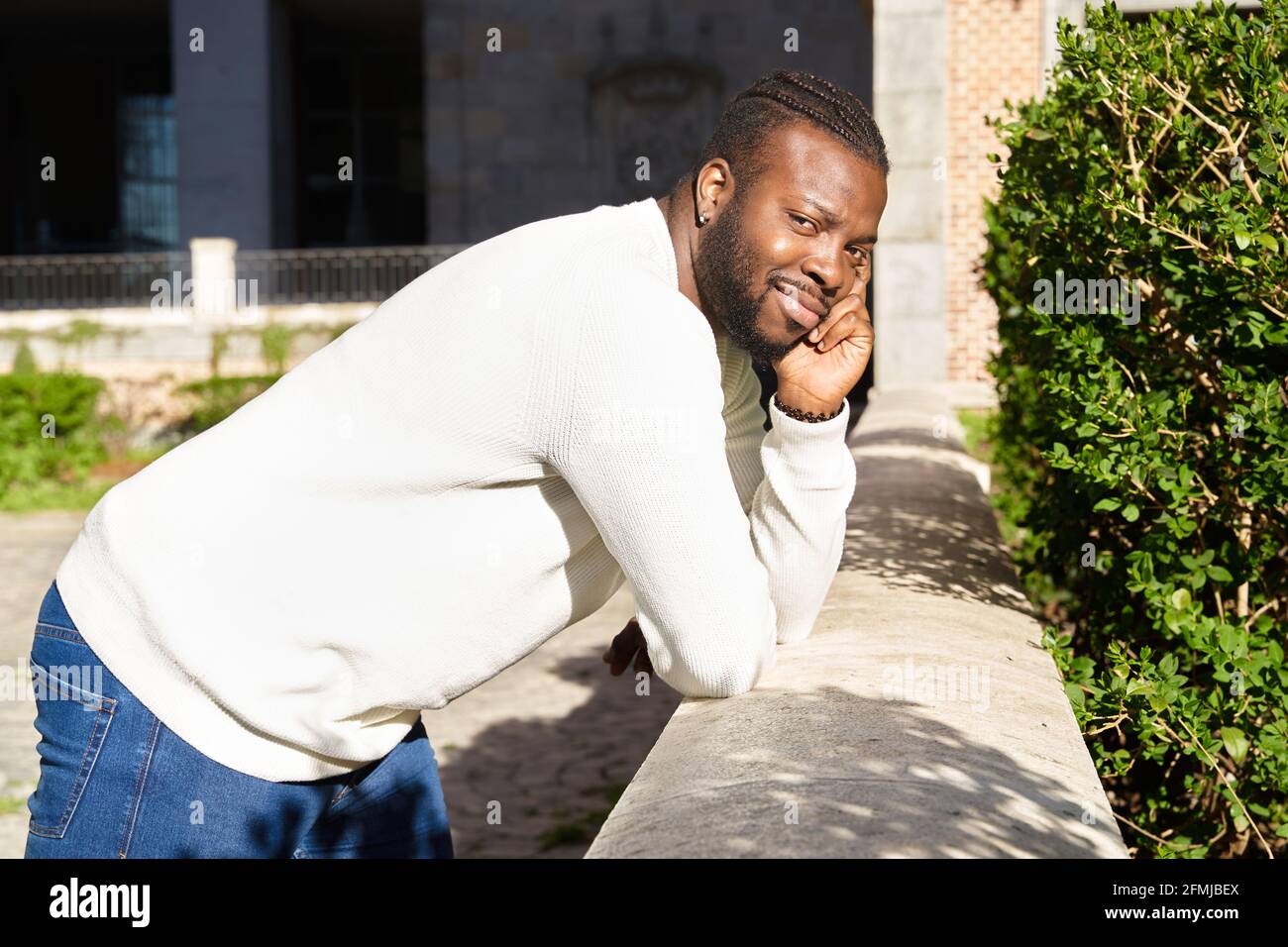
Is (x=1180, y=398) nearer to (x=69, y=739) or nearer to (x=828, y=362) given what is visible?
(x=828, y=362)

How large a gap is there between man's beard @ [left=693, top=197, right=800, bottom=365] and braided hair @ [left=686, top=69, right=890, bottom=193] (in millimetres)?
79

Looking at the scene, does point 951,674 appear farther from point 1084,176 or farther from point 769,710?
point 1084,176

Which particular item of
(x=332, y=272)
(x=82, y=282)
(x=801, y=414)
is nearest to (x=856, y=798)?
(x=801, y=414)

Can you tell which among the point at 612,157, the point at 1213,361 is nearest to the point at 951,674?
the point at 1213,361

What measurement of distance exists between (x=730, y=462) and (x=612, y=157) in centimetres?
1980

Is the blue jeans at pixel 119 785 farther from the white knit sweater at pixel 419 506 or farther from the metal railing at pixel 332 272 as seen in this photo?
the metal railing at pixel 332 272

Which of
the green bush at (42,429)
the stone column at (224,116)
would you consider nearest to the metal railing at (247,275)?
the stone column at (224,116)

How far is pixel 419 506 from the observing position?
6.81ft

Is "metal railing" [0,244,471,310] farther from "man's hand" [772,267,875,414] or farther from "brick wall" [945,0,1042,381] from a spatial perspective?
"man's hand" [772,267,875,414]

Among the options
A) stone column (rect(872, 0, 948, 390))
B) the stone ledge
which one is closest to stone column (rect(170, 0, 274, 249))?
stone column (rect(872, 0, 948, 390))

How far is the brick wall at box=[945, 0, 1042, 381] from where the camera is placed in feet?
45.9

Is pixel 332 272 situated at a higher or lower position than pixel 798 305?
higher

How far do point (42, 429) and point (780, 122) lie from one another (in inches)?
590

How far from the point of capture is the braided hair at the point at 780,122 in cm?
224
